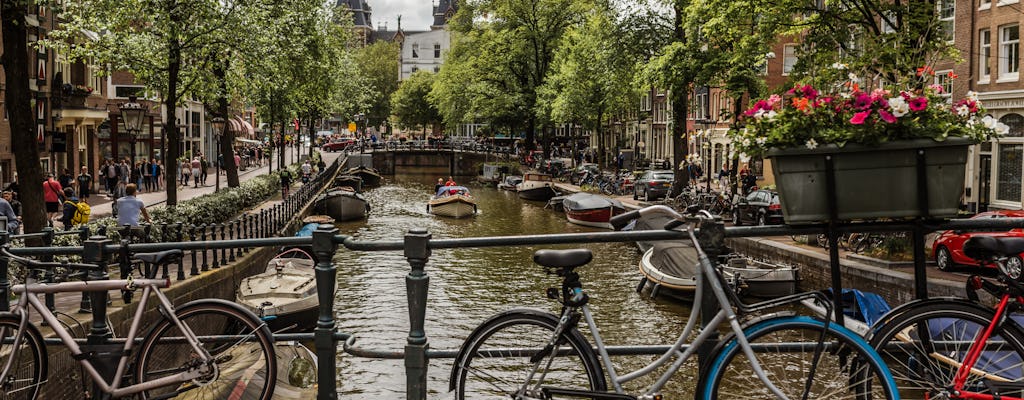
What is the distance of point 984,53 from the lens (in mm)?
34344

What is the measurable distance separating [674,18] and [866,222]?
3876 centimetres

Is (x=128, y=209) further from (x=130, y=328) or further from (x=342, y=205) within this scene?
(x=342, y=205)

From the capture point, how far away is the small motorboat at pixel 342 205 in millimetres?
44875

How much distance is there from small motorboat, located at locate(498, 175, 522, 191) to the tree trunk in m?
49.0

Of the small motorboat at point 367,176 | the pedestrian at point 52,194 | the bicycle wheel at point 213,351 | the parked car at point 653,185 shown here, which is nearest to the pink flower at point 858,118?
the bicycle wheel at point 213,351

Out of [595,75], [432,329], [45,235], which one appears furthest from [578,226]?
[45,235]

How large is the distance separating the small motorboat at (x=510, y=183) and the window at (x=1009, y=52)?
112 ft

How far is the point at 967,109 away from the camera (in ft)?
15.5

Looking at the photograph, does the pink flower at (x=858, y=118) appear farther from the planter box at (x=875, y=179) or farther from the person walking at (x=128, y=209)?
the person walking at (x=128, y=209)

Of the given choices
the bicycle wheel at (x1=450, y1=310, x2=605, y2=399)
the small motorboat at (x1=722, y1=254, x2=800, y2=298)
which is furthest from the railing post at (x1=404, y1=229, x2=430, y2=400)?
the small motorboat at (x1=722, y1=254, x2=800, y2=298)

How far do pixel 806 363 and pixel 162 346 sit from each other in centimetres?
351

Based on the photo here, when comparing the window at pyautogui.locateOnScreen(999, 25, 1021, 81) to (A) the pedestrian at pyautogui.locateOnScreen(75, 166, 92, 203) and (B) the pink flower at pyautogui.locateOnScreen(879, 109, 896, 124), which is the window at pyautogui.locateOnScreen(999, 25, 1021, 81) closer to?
(B) the pink flower at pyautogui.locateOnScreen(879, 109, 896, 124)

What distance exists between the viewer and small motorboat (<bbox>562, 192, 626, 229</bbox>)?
41.7 meters

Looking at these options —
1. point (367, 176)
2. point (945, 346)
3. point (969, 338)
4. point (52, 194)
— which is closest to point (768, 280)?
point (52, 194)
